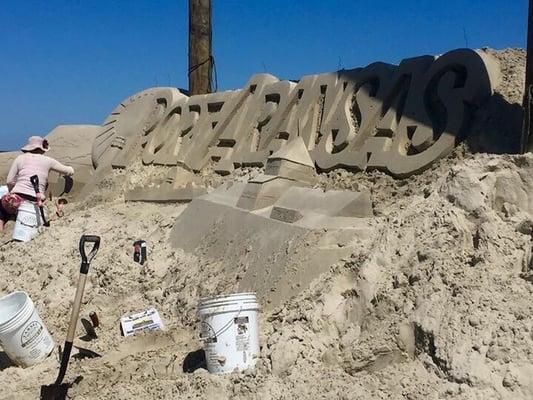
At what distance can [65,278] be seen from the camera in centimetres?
569

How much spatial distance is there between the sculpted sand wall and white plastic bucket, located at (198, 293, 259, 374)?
2.18m

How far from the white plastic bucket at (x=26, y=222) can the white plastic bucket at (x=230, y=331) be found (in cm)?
395

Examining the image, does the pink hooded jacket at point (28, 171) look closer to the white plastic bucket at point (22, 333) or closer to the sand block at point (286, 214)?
the white plastic bucket at point (22, 333)

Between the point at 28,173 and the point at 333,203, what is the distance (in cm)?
398

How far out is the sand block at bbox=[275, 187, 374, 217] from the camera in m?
4.37

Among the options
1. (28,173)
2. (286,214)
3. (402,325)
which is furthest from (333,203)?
(28,173)

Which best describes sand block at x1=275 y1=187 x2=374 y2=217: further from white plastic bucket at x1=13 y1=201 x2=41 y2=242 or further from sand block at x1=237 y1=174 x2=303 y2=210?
white plastic bucket at x1=13 y1=201 x2=41 y2=242

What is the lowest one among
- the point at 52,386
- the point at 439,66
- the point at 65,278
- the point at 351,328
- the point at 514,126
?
the point at 52,386

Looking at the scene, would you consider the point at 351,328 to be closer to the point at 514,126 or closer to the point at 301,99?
the point at 514,126

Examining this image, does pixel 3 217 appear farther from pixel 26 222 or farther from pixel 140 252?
pixel 140 252

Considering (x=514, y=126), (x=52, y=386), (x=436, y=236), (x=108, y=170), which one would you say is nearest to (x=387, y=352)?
(x=436, y=236)

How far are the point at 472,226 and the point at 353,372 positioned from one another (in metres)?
0.91

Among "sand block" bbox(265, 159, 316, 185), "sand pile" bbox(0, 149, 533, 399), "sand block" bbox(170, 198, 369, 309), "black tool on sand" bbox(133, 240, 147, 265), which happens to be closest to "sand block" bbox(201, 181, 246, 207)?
"sand block" bbox(170, 198, 369, 309)

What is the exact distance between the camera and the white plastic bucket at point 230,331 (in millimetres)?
3467
